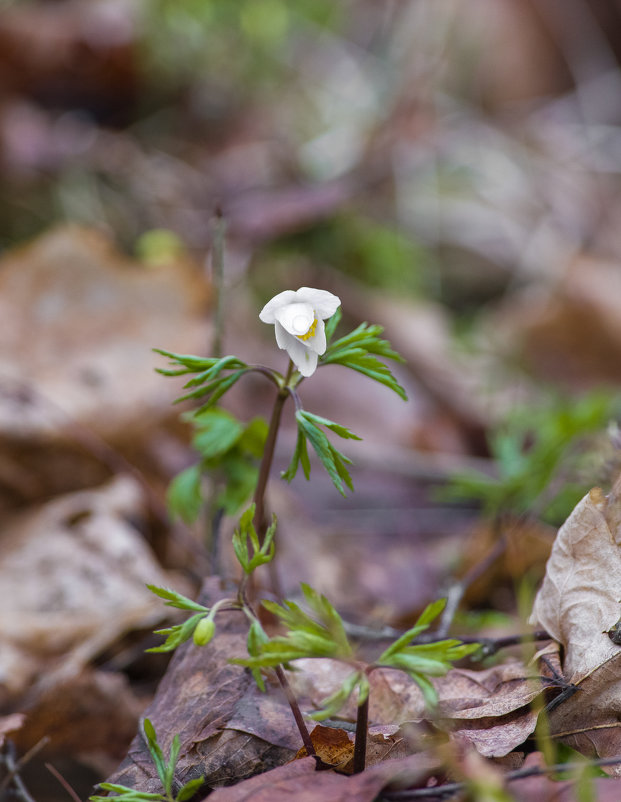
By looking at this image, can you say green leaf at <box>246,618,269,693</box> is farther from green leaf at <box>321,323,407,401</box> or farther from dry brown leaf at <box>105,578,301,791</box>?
green leaf at <box>321,323,407,401</box>

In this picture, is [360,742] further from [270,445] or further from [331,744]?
[270,445]

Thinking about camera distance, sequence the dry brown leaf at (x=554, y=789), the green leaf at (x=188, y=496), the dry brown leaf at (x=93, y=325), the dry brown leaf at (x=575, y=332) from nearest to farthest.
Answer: the dry brown leaf at (x=554, y=789) → the green leaf at (x=188, y=496) → the dry brown leaf at (x=93, y=325) → the dry brown leaf at (x=575, y=332)

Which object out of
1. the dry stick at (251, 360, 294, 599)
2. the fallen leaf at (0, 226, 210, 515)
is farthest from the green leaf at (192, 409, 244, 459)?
the fallen leaf at (0, 226, 210, 515)

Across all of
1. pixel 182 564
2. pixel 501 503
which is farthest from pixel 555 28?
pixel 182 564

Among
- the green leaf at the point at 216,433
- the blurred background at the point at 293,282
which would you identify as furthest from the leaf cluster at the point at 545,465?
the green leaf at the point at 216,433

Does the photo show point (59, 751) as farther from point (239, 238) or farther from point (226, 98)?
point (226, 98)

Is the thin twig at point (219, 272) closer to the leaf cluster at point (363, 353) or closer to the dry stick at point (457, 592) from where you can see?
the leaf cluster at point (363, 353)
